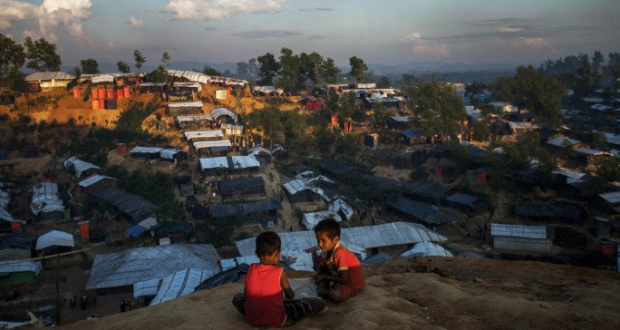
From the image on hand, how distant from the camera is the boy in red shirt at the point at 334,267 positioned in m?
6.57

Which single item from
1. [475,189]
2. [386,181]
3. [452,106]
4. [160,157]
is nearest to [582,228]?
[475,189]

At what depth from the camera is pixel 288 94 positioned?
56.0 metres

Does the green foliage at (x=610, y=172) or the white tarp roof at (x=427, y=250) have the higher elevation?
the green foliage at (x=610, y=172)

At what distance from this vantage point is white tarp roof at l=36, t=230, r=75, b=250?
2577 cm

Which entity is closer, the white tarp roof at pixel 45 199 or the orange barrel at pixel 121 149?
the white tarp roof at pixel 45 199

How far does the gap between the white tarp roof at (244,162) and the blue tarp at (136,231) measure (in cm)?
953

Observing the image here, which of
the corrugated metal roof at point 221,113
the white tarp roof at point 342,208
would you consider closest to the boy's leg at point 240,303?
the white tarp roof at point 342,208

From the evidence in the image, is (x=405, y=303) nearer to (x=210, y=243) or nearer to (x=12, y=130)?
(x=210, y=243)

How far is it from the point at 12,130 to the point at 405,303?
49217 mm

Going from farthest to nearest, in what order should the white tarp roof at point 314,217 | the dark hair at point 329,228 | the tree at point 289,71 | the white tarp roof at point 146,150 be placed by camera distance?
the tree at point 289,71 → the white tarp roof at point 146,150 → the white tarp roof at point 314,217 → the dark hair at point 329,228

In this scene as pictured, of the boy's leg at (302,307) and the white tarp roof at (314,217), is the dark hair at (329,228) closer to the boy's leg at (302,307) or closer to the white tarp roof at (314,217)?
the boy's leg at (302,307)

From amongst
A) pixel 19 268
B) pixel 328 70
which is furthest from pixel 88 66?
pixel 19 268

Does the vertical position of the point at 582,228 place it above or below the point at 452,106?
below

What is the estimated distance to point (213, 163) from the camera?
3588cm
